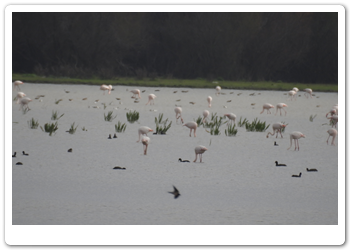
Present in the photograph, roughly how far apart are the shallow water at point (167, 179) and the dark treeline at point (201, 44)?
19.3 metres

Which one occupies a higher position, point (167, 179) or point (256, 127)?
point (256, 127)

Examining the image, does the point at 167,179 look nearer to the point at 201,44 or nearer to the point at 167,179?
the point at 167,179

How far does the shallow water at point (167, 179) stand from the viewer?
5.23 metres

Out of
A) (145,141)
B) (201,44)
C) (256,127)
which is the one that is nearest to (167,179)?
(145,141)

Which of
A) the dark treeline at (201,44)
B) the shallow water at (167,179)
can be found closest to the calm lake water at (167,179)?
the shallow water at (167,179)

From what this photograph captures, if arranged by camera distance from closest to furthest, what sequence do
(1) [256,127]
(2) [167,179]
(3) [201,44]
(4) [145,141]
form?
(2) [167,179], (4) [145,141], (1) [256,127], (3) [201,44]

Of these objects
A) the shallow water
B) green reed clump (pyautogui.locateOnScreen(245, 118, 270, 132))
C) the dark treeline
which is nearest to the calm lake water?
the shallow water

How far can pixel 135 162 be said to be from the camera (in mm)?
7441

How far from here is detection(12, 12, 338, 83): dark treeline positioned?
29.5 meters

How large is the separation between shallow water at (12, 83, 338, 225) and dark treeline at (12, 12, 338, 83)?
1931cm

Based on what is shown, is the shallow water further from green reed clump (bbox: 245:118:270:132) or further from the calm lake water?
green reed clump (bbox: 245:118:270:132)

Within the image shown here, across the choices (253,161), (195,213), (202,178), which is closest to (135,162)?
(202,178)

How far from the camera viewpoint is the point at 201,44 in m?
31.0

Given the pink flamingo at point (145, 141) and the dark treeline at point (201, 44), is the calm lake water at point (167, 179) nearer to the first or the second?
the pink flamingo at point (145, 141)
